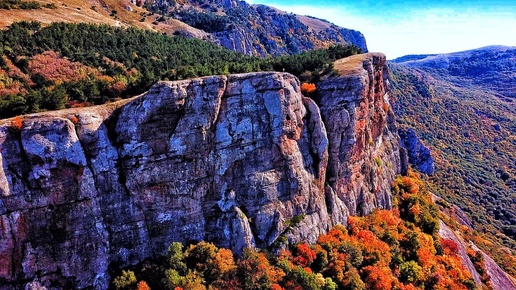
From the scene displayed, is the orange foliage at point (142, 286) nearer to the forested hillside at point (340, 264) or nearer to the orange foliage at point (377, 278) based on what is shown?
the forested hillside at point (340, 264)

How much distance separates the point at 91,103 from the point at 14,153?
43.3ft

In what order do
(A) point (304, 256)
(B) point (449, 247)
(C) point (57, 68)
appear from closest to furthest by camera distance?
(A) point (304, 256)
(B) point (449, 247)
(C) point (57, 68)

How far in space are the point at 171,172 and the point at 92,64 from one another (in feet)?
148

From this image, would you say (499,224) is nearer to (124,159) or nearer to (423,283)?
(423,283)

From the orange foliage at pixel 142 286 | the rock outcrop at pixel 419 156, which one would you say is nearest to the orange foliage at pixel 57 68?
the orange foliage at pixel 142 286

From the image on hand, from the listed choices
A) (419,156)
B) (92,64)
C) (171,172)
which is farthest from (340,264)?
(419,156)

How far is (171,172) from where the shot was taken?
39.7m

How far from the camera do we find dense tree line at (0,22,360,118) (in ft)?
145

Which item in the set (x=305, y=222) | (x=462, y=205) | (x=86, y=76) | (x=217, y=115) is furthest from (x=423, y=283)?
(x=462, y=205)

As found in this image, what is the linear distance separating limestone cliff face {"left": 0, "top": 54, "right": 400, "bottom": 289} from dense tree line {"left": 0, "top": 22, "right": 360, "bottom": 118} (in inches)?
290

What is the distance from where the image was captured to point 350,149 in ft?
172

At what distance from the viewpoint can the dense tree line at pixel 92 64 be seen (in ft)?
145

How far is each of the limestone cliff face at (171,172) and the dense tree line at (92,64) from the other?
24.2 feet

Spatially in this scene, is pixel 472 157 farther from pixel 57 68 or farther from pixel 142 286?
pixel 57 68
